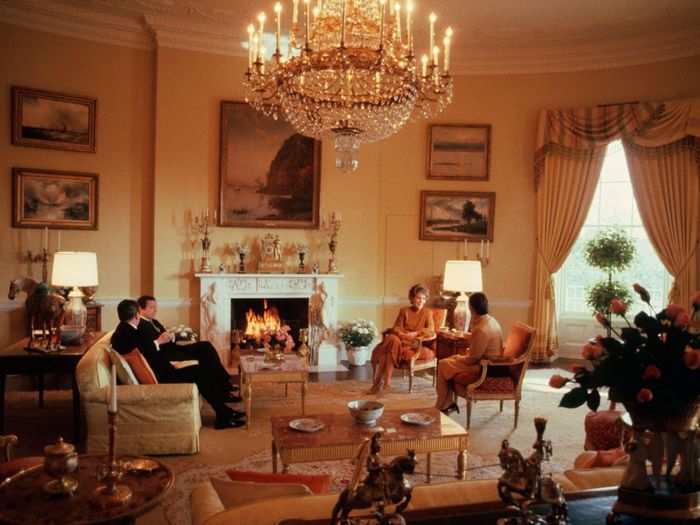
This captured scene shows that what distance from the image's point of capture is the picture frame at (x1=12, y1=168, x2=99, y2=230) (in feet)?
22.6

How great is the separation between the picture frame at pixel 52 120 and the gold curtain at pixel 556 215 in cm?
600

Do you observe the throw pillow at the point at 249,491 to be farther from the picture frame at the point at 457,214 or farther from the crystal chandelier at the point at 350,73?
the picture frame at the point at 457,214

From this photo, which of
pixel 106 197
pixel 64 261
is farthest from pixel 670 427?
pixel 106 197

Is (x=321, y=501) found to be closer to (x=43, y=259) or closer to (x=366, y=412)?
(x=366, y=412)

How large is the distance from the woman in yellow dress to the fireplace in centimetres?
171

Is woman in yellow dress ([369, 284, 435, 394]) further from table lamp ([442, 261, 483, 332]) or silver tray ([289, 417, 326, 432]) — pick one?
silver tray ([289, 417, 326, 432])

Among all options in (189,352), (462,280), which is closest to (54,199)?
(189,352)

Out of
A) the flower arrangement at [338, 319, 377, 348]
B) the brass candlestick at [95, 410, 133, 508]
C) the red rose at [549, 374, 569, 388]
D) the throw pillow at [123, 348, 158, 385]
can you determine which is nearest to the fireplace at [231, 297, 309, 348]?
the flower arrangement at [338, 319, 377, 348]

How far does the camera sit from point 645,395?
5.24 feet

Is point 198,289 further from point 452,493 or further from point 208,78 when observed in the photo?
point 452,493

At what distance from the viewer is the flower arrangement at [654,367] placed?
64.8 inches

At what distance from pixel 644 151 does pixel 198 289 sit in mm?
6061

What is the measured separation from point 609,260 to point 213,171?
5.20 metres

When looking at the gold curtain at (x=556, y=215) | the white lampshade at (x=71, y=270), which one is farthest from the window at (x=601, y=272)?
the white lampshade at (x=71, y=270)
